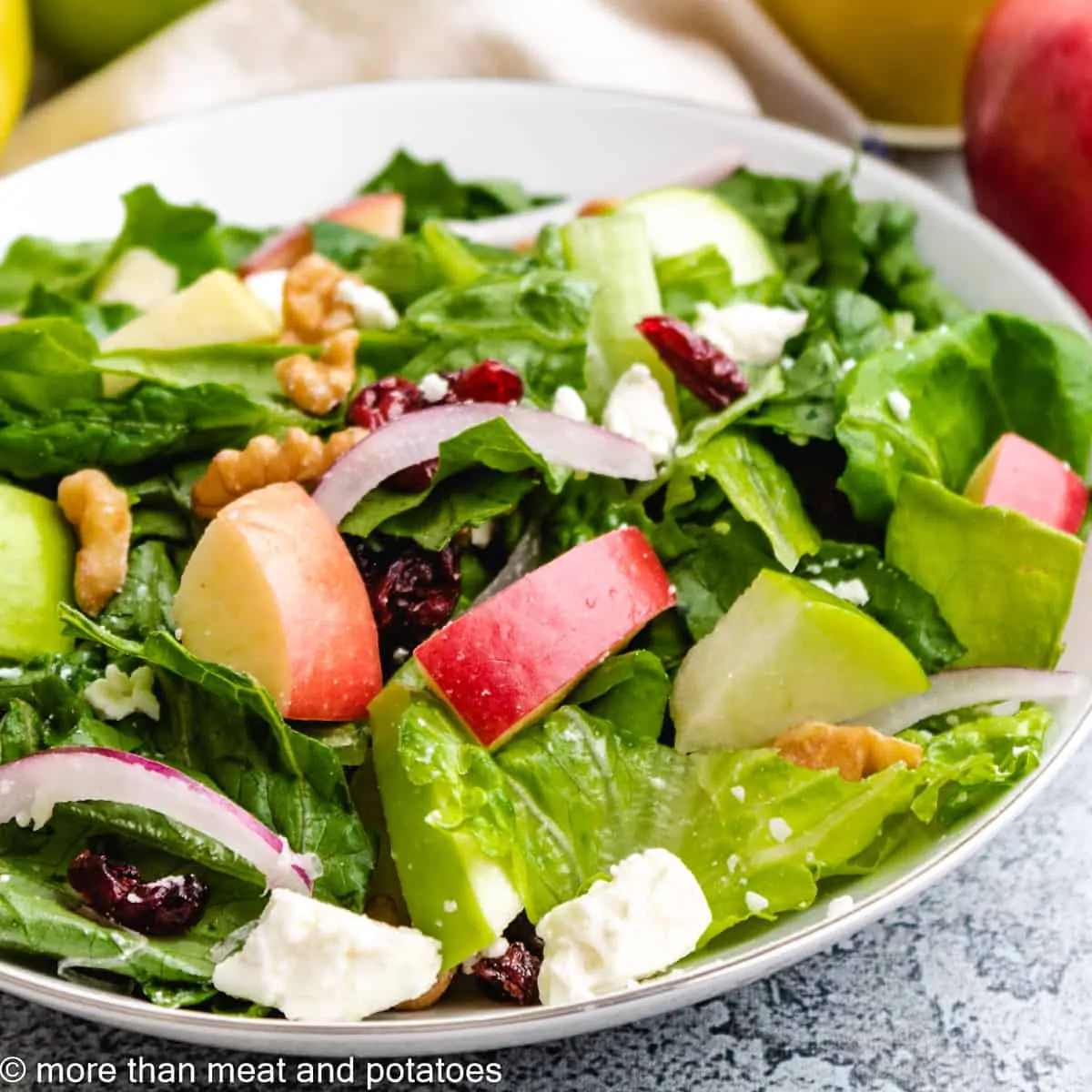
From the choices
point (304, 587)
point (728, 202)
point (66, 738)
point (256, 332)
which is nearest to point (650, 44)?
point (728, 202)

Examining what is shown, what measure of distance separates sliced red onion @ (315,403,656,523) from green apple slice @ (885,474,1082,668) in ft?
1.23

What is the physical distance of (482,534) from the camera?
179 centimetres

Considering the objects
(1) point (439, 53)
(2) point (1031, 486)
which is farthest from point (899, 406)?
(1) point (439, 53)

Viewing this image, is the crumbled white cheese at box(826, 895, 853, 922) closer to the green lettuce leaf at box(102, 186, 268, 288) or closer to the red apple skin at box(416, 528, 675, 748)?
the red apple skin at box(416, 528, 675, 748)

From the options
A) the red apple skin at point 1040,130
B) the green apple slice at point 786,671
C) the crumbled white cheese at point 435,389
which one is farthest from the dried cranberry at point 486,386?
the red apple skin at point 1040,130

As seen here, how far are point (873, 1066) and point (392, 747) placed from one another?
0.68 meters

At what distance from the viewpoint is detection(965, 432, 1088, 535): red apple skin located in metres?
1.84

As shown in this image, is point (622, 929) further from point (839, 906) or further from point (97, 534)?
point (97, 534)

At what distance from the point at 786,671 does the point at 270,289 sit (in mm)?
1113

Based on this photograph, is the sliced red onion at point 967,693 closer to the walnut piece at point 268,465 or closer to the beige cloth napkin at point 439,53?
the walnut piece at point 268,465

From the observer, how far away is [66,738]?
1508 millimetres

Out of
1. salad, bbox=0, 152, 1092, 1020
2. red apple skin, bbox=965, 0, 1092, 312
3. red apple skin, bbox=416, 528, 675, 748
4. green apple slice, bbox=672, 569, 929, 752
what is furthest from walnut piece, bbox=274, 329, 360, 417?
red apple skin, bbox=965, 0, 1092, 312

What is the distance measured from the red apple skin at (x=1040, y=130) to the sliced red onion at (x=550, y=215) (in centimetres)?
56

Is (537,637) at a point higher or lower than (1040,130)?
lower
